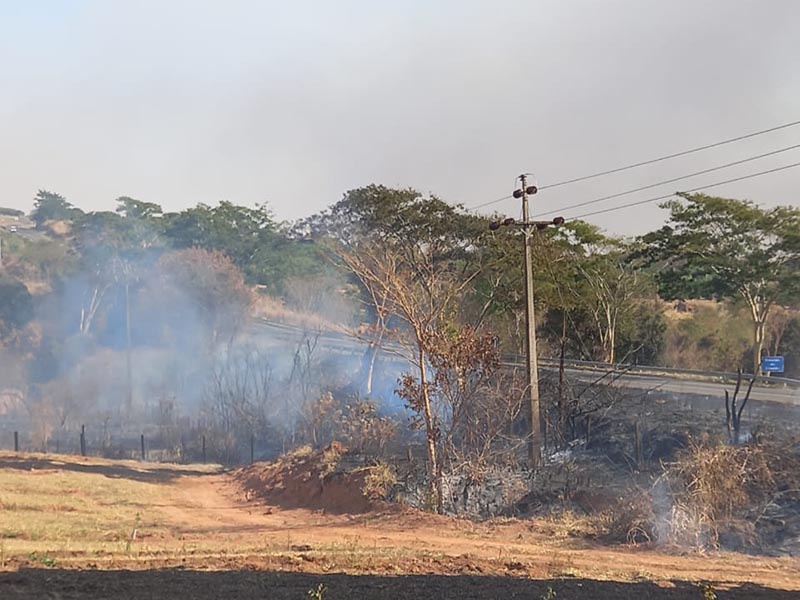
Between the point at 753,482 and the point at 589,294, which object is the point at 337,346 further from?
the point at 753,482

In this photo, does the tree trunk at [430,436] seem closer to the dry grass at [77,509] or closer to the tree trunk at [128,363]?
the dry grass at [77,509]

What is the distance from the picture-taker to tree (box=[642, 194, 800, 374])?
33188 mm

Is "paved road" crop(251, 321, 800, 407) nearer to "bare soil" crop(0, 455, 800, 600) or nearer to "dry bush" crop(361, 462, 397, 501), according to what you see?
"dry bush" crop(361, 462, 397, 501)

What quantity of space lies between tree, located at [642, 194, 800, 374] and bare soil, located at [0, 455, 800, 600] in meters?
21.0

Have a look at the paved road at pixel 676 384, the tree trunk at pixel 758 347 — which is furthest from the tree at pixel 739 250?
the paved road at pixel 676 384

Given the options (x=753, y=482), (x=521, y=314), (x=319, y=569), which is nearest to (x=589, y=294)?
(x=521, y=314)

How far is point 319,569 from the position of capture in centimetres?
1045

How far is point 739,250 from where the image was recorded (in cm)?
3419

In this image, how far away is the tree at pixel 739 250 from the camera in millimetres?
33188

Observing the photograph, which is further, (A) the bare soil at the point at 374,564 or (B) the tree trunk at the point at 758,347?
(B) the tree trunk at the point at 758,347

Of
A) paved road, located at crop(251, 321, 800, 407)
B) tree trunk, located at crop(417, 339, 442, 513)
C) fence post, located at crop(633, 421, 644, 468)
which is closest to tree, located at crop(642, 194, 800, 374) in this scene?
paved road, located at crop(251, 321, 800, 407)

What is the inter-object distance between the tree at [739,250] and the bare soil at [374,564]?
2098 cm

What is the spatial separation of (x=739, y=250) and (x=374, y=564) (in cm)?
2803

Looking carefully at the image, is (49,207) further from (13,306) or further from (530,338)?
(530,338)
